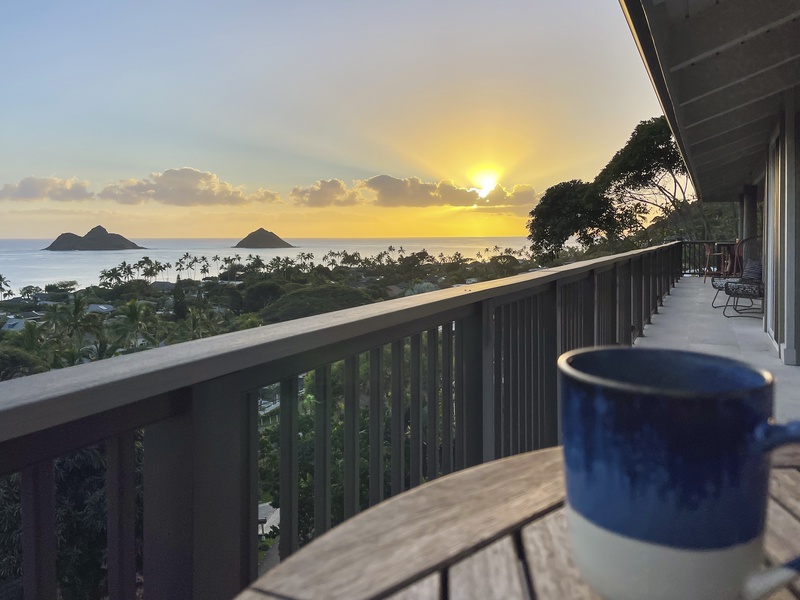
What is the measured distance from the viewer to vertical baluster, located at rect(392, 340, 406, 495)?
1655 mm

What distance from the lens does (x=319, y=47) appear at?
3422cm

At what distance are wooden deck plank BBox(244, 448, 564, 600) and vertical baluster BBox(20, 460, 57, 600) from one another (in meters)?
0.38

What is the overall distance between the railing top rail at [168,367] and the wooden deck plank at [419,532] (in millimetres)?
312

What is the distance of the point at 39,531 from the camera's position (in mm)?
812

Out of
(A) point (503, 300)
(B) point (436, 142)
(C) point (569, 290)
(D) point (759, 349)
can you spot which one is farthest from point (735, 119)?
(B) point (436, 142)

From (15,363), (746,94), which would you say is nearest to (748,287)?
(746,94)

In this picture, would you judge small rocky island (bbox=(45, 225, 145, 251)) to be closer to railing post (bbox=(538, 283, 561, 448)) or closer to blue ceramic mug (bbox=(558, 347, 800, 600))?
railing post (bbox=(538, 283, 561, 448))

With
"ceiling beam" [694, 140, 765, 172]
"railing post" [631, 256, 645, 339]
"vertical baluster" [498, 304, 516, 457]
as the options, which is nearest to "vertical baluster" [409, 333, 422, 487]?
"vertical baluster" [498, 304, 516, 457]

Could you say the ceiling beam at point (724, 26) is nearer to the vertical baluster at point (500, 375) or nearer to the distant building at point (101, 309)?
the vertical baluster at point (500, 375)

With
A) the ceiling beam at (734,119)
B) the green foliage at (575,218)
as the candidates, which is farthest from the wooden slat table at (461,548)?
the green foliage at (575,218)

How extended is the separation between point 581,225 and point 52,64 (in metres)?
37.0

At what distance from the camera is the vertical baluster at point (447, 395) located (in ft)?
6.40

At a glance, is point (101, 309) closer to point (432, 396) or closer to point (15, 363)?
point (15, 363)

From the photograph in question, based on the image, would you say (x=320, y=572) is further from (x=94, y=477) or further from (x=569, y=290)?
(x=94, y=477)
